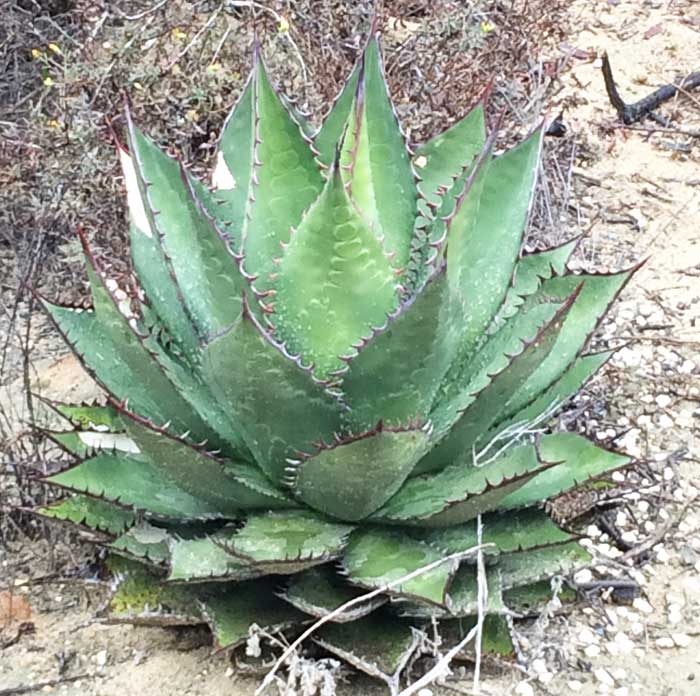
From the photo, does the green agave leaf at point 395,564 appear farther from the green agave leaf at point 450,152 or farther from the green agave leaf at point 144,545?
the green agave leaf at point 450,152

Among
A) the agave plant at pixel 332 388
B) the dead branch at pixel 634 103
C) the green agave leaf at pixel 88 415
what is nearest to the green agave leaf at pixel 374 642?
the agave plant at pixel 332 388

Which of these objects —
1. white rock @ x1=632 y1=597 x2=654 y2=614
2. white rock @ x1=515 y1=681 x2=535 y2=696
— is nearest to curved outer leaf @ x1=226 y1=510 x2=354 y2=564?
white rock @ x1=515 y1=681 x2=535 y2=696

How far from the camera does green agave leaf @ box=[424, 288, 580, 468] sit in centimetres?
196

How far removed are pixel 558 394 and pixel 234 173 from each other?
820mm

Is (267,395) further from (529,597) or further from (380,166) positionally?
(529,597)

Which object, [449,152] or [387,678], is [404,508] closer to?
[387,678]

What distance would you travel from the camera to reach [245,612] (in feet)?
6.90

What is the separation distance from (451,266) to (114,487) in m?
0.77

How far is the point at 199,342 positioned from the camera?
2.14 metres

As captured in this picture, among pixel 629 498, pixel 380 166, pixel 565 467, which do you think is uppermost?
pixel 380 166

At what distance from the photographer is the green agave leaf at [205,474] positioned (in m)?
1.90

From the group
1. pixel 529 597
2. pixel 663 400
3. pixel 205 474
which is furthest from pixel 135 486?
pixel 663 400

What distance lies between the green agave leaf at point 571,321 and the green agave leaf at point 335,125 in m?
0.52

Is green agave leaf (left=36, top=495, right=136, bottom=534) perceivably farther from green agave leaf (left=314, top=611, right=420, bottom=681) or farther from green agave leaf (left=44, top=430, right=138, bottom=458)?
A: green agave leaf (left=314, top=611, right=420, bottom=681)
